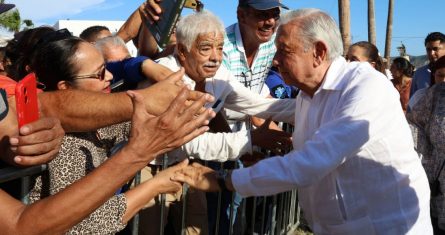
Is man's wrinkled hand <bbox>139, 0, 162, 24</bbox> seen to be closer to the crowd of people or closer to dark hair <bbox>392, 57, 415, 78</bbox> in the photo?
the crowd of people

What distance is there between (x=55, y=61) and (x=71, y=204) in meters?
1.09

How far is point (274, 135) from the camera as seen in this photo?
127 inches

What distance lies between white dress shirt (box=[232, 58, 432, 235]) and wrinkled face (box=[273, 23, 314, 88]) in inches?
4.4

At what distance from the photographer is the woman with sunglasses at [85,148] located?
2057 millimetres

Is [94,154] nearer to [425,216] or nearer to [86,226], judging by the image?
[86,226]

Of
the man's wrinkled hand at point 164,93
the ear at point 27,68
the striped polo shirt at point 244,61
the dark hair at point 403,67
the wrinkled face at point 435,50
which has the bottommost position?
the dark hair at point 403,67

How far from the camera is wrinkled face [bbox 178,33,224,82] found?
3.22m

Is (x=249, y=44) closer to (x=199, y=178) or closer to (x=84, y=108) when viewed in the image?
(x=199, y=178)

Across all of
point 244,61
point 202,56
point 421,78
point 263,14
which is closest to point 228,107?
point 202,56

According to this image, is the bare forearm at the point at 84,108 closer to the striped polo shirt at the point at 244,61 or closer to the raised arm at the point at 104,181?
the raised arm at the point at 104,181

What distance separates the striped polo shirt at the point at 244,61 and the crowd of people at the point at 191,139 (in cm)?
71

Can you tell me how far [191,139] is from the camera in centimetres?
201

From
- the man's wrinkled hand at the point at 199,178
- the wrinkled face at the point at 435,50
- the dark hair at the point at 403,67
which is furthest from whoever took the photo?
the dark hair at the point at 403,67

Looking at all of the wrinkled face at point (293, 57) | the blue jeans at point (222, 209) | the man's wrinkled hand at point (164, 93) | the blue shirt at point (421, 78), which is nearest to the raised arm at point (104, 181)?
the man's wrinkled hand at point (164, 93)
